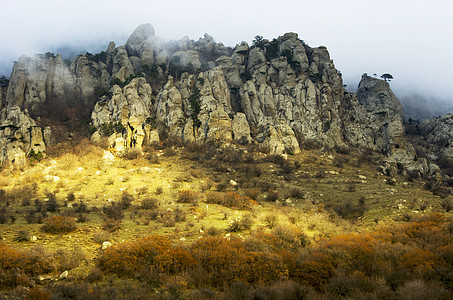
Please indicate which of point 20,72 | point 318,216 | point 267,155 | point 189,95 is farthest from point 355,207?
point 20,72

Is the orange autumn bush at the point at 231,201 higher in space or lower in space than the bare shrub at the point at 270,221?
lower

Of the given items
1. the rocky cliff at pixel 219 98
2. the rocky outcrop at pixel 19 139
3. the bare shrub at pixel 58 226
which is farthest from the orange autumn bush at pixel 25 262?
the rocky cliff at pixel 219 98

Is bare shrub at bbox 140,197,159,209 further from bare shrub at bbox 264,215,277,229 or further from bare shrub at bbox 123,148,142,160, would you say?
bare shrub at bbox 123,148,142,160

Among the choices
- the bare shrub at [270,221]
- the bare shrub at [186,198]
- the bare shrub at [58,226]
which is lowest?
the bare shrub at [186,198]

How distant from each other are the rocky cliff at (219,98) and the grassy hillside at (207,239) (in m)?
16.6

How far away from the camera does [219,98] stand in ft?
172

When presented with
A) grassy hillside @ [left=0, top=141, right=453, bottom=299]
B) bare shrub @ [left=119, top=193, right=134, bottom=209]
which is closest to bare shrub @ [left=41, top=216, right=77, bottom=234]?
grassy hillside @ [left=0, top=141, right=453, bottom=299]

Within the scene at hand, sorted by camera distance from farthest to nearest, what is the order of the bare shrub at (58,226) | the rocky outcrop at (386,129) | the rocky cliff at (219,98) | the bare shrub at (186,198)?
the rocky cliff at (219,98)
the rocky outcrop at (386,129)
the bare shrub at (186,198)
the bare shrub at (58,226)

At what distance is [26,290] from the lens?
7328mm

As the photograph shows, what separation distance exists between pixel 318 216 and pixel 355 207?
5.65 meters

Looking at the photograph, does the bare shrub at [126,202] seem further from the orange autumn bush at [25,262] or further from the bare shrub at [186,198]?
the orange autumn bush at [25,262]

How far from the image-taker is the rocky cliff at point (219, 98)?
1783 inches

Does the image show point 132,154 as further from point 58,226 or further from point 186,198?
point 58,226

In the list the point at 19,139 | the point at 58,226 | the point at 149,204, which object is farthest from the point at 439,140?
the point at 19,139
